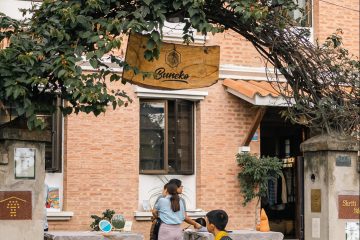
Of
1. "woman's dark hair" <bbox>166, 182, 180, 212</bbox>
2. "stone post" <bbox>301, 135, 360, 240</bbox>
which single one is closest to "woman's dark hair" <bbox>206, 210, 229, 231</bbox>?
"stone post" <bbox>301, 135, 360, 240</bbox>

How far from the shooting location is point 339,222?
43.5ft

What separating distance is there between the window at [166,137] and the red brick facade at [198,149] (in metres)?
0.25

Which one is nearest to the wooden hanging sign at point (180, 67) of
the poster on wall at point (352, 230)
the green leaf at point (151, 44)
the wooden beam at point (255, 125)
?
the green leaf at point (151, 44)

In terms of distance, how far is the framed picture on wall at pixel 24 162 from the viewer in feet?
39.2

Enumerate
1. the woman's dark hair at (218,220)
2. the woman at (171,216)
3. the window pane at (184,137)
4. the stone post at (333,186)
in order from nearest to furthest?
the woman's dark hair at (218,220), the stone post at (333,186), the woman at (171,216), the window pane at (184,137)

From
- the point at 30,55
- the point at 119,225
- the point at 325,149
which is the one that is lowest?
the point at 119,225

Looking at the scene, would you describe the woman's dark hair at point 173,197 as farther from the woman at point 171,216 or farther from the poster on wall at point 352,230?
the poster on wall at point 352,230

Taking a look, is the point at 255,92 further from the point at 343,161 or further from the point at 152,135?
the point at 343,161

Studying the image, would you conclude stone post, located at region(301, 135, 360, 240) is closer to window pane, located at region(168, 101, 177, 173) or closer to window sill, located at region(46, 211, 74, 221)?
window sill, located at region(46, 211, 74, 221)

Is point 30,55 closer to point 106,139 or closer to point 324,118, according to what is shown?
point 324,118

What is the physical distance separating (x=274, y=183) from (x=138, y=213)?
4588 mm

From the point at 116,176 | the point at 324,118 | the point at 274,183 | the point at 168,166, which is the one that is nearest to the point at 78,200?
the point at 116,176

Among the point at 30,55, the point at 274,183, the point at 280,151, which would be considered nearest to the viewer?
the point at 30,55

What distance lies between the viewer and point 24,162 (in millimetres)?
11992
